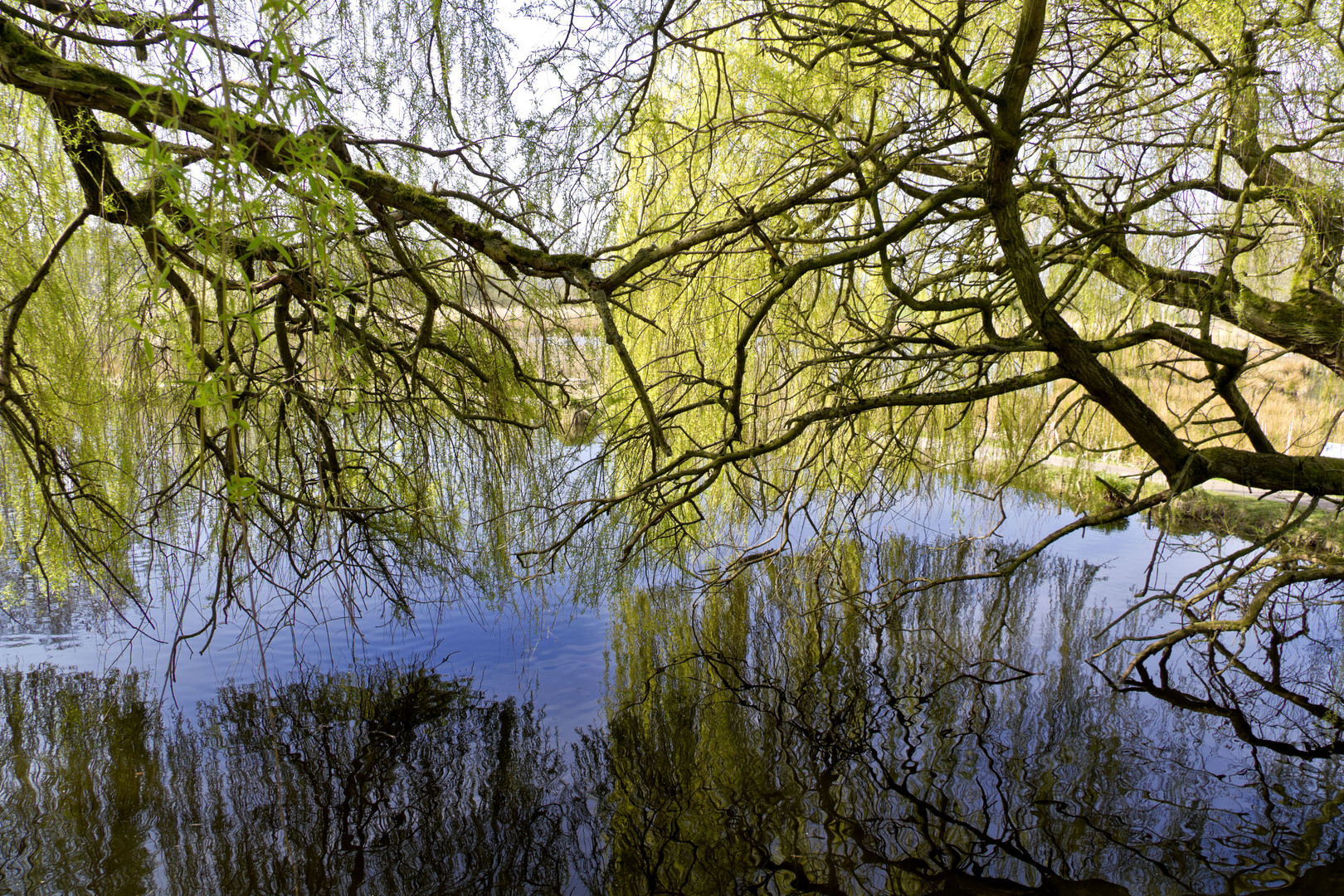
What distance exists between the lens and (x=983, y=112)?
88.1 inches

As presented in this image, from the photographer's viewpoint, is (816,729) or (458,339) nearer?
(458,339)

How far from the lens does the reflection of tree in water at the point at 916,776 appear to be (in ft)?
8.03

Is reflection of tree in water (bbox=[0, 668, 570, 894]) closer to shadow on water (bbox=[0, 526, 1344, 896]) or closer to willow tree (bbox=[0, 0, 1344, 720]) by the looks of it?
shadow on water (bbox=[0, 526, 1344, 896])

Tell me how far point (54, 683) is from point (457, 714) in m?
1.69

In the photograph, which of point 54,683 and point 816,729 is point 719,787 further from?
point 54,683

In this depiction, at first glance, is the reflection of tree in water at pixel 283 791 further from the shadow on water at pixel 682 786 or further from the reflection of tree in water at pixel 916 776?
the reflection of tree in water at pixel 916 776

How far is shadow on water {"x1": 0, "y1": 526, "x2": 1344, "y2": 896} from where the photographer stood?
A: 7.88 feet

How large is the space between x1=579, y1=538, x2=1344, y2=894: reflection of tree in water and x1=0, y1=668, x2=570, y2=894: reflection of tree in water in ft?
1.09

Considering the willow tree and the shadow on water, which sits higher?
the willow tree

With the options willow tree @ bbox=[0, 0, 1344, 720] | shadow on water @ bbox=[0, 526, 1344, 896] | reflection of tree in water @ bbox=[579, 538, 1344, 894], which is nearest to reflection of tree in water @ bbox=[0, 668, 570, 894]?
shadow on water @ bbox=[0, 526, 1344, 896]

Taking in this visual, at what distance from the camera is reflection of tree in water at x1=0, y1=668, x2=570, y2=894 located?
2355mm

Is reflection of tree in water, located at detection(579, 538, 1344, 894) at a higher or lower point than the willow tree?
lower

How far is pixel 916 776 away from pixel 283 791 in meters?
2.16

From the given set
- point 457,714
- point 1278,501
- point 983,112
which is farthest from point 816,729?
point 1278,501
